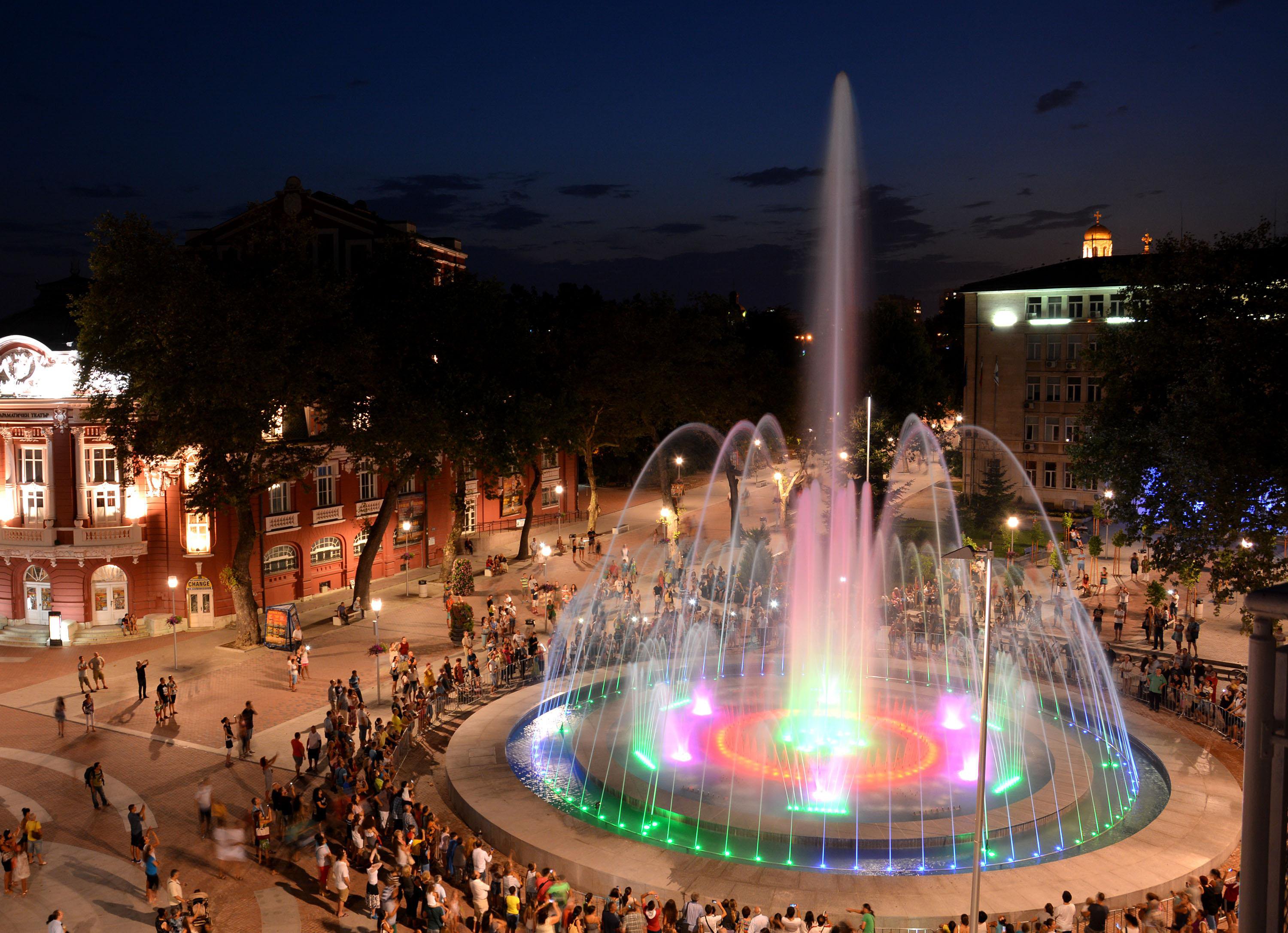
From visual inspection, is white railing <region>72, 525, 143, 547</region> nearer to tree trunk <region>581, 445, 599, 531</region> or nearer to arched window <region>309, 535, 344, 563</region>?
arched window <region>309, 535, 344, 563</region>

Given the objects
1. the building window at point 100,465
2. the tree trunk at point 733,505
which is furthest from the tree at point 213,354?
the tree trunk at point 733,505

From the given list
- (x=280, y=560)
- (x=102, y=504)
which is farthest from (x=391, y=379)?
(x=102, y=504)

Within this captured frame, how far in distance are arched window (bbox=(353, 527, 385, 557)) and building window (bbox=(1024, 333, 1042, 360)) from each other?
4710 centimetres

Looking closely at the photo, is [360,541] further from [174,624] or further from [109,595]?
[174,624]

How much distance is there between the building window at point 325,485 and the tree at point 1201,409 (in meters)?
33.7

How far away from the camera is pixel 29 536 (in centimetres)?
3681

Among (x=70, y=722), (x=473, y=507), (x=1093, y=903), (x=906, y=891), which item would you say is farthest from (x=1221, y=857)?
(x=473, y=507)

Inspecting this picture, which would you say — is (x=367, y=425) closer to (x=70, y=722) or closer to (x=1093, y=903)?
(x=70, y=722)

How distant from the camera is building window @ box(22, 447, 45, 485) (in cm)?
3719

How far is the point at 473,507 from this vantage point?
58.6 m

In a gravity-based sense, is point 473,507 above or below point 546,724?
above

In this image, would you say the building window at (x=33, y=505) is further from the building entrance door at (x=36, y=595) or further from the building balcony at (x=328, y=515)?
the building balcony at (x=328, y=515)

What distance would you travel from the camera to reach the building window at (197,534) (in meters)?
38.4

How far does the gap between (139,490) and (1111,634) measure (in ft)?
129
